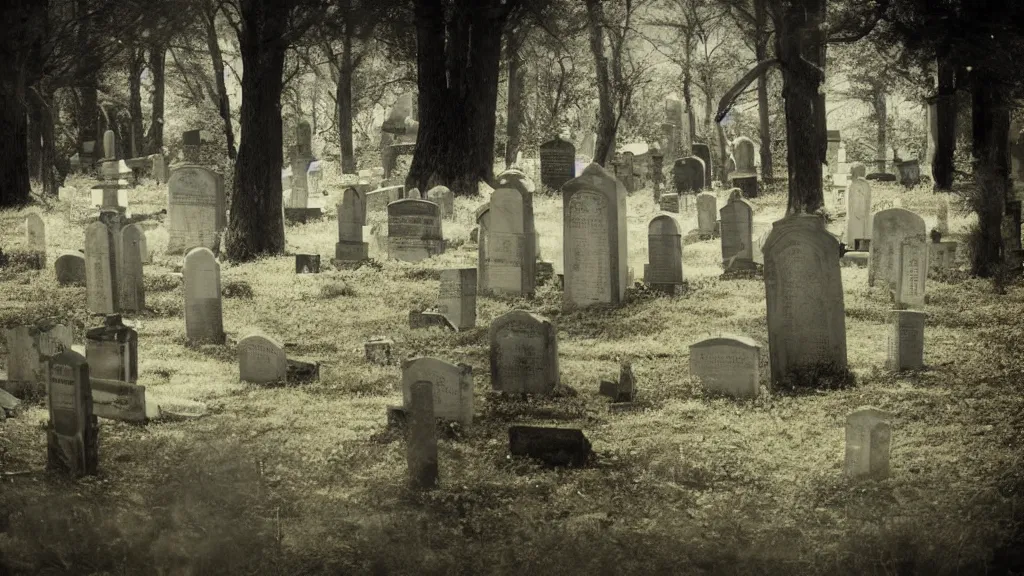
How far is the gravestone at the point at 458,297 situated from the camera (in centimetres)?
1358

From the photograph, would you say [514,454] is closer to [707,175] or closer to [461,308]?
[461,308]

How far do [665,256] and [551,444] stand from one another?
6.98 m

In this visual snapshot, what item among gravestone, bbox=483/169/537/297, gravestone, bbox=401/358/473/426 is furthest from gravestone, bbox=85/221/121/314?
gravestone, bbox=401/358/473/426

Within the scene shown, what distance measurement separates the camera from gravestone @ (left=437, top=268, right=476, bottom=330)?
13.6 meters

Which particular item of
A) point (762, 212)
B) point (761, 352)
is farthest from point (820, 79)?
point (761, 352)

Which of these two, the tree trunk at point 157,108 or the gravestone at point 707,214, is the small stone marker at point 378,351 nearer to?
the gravestone at point 707,214

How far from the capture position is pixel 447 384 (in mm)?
9594

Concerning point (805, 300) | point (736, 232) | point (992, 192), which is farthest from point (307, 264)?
point (992, 192)

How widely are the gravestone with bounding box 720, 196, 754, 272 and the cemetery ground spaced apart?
12.2 ft

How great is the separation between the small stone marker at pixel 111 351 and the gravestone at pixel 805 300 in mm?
5307

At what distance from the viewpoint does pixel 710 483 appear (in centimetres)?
819

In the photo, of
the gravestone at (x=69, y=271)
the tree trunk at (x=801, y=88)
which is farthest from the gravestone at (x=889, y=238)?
the gravestone at (x=69, y=271)

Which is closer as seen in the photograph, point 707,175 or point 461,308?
point 461,308

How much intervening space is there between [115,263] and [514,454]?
7267mm
